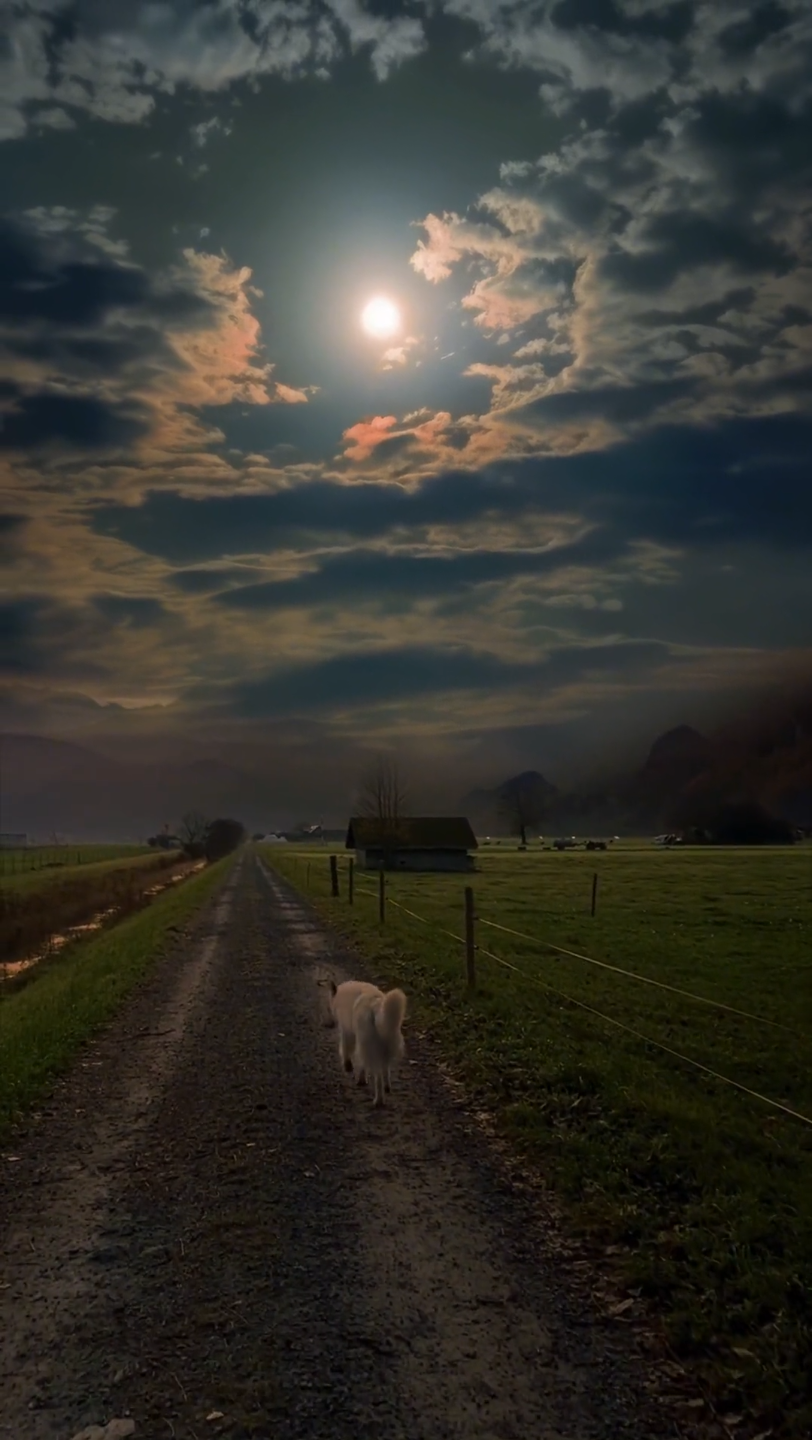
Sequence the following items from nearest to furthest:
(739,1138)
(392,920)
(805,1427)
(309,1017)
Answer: (805,1427)
(739,1138)
(309,1017)
(392,920)

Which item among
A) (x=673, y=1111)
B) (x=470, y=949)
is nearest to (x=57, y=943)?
(x=470, y=949)

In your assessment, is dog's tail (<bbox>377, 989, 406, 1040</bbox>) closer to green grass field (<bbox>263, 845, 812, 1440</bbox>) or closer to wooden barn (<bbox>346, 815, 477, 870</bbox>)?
green grass field (<bbox>263, 845, 812, 1440</bbox>)

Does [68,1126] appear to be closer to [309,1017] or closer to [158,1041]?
[158,1041]

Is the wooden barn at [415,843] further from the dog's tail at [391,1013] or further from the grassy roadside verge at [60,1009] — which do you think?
the dog's tail at [391,1013]

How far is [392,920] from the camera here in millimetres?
32375

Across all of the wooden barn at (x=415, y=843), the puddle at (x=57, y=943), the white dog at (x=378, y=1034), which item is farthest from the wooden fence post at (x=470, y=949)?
the wooden barn at (x=415, y=843)

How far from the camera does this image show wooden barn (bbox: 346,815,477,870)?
3546 inches

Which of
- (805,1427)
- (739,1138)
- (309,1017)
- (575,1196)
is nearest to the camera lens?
(805,1427)

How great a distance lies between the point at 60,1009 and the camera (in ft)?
58.6

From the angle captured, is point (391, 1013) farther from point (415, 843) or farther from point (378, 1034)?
point (415, 843)

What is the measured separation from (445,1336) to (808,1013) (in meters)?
14.4

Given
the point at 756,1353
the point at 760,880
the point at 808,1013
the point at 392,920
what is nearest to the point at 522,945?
the point at 392,920

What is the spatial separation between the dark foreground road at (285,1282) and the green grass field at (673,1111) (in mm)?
602

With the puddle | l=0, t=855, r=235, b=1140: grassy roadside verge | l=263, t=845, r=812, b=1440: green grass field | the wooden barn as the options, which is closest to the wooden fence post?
l=263, t=845, r=812, b=1440: green grass field
